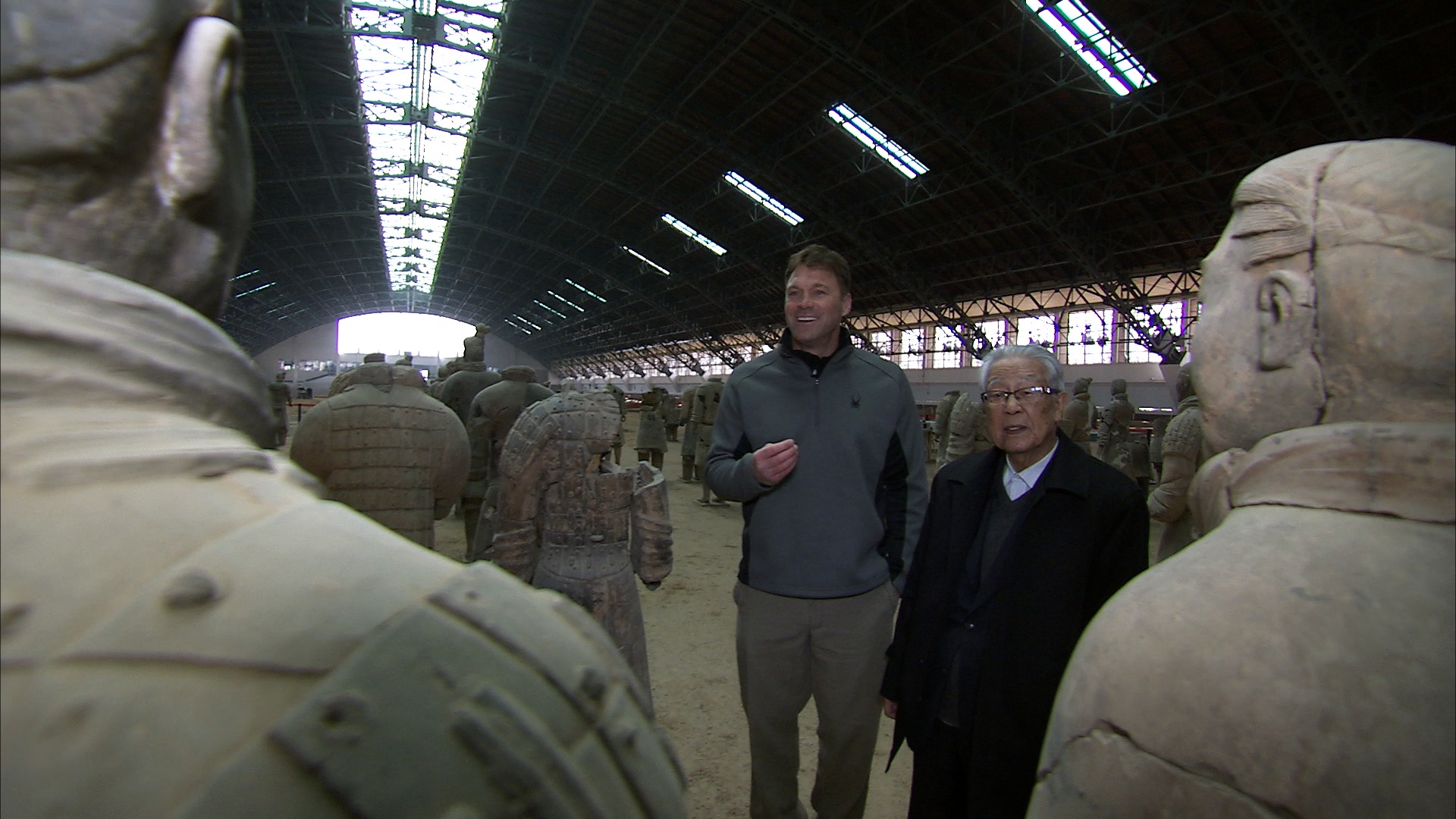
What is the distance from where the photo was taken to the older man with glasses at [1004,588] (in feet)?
5.97

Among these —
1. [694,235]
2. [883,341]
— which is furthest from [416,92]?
[883,341]

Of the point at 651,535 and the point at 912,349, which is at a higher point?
the point at 912,349

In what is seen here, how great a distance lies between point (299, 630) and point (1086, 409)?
9736 mm

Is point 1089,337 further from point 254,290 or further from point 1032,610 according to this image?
point 254,290

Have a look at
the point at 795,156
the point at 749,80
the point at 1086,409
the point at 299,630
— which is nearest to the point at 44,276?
the point at 299,630

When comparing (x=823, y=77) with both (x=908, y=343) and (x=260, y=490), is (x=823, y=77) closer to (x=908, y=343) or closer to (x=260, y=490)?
(x=908, y=343)

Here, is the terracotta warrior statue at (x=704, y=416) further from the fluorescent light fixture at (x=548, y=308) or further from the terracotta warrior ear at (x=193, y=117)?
the fluorescent light fixture at (x=548, y=308)

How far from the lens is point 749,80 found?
13.9 meters

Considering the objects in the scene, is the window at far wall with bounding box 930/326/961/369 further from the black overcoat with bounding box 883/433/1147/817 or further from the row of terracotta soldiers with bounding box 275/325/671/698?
the black overcoat with bounding box 883/433/1147/817

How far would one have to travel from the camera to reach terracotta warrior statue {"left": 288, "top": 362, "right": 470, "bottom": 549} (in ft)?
12.5

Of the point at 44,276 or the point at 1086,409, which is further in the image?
the point at 1086,409

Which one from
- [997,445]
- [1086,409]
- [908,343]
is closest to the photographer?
[997,445]

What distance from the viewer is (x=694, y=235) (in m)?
22.5

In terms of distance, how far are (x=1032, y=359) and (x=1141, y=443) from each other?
33.2 ft
